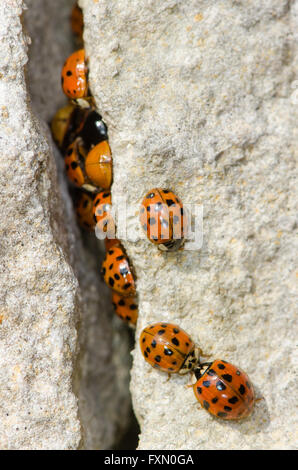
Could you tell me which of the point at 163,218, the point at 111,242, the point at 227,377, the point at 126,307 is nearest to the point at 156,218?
the point at 163,218

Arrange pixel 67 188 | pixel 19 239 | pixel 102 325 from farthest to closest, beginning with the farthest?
pixel 102 325
pixel 67 188
pixel 19 239

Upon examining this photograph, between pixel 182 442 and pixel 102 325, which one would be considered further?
pixel 102 325

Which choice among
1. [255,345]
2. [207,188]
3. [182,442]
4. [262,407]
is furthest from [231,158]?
[182,442]

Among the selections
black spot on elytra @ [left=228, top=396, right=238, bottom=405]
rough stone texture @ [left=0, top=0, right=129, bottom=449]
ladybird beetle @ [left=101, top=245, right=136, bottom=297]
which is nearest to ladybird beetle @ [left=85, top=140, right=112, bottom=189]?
rough stone texture @ [left=0, top=0, right=129, bottom=449]

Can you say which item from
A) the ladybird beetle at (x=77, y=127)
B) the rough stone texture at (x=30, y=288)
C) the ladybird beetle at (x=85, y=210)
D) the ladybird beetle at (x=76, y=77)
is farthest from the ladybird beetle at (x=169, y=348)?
the ladybird beetle at (x=76, y=77)

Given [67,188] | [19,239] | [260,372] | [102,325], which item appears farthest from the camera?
[102,325]

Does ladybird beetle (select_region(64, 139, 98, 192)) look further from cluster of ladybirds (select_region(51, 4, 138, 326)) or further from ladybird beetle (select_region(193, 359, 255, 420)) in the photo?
ladybird beetle (select_region(193, 359, 255, 420))
